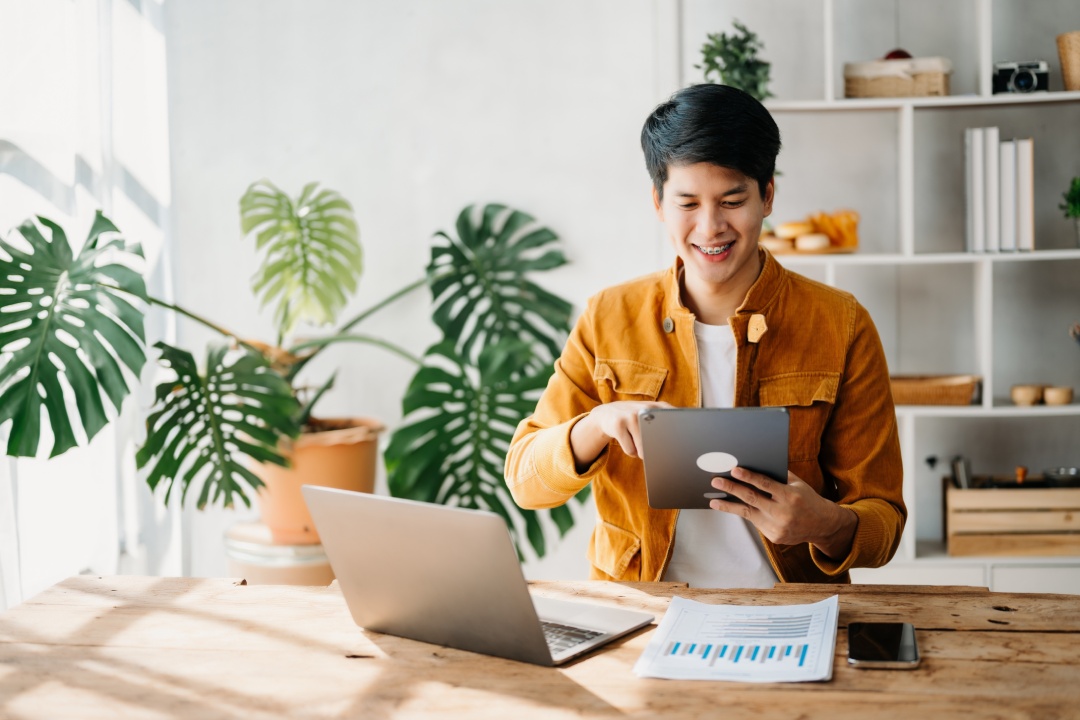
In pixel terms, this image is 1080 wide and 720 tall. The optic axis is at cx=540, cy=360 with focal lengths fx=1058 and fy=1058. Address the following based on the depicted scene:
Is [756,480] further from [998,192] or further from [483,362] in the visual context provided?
[998,192]

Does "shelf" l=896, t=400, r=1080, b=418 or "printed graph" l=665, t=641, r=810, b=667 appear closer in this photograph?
"printed graph" l=665, t=641, r=810, b=667

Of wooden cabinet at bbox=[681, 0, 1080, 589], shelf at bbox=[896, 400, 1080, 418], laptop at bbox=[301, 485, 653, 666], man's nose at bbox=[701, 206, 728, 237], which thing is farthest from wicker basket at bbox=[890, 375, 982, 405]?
laptop at bbox=[301, 485, 653, 666]

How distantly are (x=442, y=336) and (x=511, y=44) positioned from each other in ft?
3.15

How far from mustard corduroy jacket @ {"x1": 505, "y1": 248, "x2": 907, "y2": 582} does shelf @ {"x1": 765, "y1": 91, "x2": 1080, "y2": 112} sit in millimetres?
1246

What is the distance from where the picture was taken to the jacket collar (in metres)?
1.82

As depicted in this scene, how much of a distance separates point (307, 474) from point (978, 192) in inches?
80.6

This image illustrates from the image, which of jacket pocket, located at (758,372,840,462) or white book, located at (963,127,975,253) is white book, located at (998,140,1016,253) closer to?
white book, located at (963,127,975,253)

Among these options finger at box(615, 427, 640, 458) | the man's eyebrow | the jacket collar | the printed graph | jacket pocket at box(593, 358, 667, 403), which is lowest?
the printed graph

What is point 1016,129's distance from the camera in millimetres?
3160

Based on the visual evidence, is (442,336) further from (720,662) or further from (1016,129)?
(720,662)

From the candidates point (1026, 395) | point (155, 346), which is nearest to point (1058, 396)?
point (1026, 395)

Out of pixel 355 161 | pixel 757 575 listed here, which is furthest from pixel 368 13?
pixel 757 575

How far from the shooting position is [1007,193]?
296 centimetres

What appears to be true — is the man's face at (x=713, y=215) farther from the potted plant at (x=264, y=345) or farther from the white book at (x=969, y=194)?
the white book at (x=969, y=194)
